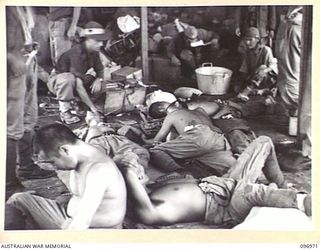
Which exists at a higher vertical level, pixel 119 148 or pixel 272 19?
pixel 272 19

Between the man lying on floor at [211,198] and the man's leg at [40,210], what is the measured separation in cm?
8

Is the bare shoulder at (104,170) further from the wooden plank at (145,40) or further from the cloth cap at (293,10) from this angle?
the cloth cap at (293,10)

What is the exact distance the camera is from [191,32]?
512 mm

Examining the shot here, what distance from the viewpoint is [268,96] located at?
51 centimetres

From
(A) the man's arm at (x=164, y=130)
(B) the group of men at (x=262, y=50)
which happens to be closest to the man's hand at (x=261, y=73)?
(B) the group of men at (x=262, y=50)

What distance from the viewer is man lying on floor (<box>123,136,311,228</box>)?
50cm

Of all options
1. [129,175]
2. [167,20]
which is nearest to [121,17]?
[167,20]

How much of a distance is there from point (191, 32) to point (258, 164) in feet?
0.51

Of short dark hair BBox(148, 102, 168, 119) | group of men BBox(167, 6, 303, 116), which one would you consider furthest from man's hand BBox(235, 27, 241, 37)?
short dark hair BBox(148, 102, 168, 119)

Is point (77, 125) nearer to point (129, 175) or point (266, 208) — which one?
point (129, 175)

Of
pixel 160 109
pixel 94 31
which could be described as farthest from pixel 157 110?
pixel 94 31

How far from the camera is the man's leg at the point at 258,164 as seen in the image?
50cm

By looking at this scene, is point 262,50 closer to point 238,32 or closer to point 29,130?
point 238,32
